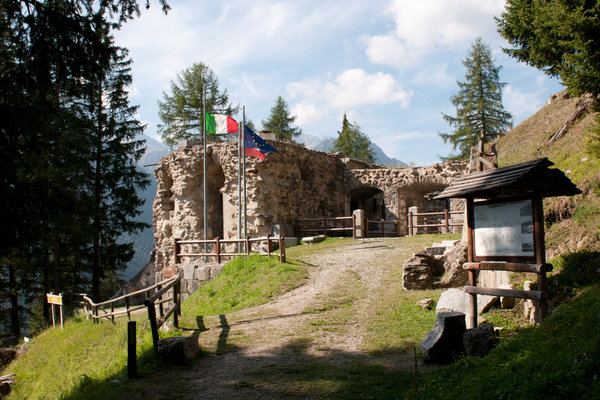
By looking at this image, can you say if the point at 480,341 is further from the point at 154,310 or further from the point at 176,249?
the point at 176,249

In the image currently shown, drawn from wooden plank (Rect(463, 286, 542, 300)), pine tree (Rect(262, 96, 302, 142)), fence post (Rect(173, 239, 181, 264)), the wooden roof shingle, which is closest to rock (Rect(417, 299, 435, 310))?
wooden plank (Rect(463, 286, 542, 300))

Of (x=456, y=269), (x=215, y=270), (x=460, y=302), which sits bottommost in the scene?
(x=215, y=270)

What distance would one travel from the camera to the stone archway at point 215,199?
21.0m

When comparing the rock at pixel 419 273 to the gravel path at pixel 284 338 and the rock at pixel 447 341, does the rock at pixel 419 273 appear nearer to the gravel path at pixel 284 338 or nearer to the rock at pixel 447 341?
the gravel path at pixel 284 338

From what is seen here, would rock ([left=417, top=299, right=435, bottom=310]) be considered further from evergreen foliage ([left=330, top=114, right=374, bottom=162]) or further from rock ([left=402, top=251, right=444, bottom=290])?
evergreen foliage ([left=330, top=114, right=374, bottom=162])

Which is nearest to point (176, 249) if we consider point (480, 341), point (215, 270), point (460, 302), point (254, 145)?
point (215, 270)

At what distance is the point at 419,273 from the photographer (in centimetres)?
991

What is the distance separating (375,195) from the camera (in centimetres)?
2569

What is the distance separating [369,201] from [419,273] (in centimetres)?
1664

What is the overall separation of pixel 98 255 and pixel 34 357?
344 inches

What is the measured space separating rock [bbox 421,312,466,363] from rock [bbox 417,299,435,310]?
2778 mm

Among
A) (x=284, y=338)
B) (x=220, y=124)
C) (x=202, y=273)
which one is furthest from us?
(x=220, y=124)

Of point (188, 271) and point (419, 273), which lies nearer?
point (419, 273)

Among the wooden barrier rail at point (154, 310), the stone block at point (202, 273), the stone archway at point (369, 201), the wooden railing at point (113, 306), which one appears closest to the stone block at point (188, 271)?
the stone block at point (202, 273)
